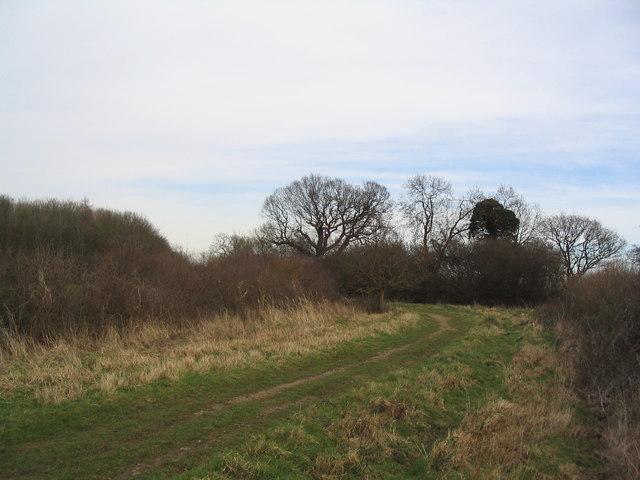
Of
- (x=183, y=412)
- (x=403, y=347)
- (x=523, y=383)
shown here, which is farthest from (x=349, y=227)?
(x=183, y=412)

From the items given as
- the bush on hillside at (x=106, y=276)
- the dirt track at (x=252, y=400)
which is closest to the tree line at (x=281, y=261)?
the bush on hillside at (x=106, y=276)

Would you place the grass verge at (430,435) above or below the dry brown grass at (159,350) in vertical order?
below

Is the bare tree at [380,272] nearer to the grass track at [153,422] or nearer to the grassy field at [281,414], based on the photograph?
the grassy field at [281,414]

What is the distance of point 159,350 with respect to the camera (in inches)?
505

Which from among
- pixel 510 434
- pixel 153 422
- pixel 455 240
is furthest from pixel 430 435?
pixel 455 240

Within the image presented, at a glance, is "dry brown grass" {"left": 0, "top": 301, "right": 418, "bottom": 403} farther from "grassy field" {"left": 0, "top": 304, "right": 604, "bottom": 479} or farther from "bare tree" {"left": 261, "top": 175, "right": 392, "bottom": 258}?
"bare tree" {"left": 261, "top": 175, "right": 392, "bottom": 258}

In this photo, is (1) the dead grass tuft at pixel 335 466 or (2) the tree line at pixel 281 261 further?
(2) the tree line at pixel 281 261

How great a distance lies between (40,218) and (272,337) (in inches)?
529

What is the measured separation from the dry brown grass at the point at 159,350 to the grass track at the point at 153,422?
524 mm

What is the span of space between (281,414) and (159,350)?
6.16 m

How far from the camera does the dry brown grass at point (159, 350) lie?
8555 millimetres

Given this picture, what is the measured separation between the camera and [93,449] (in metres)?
6.09

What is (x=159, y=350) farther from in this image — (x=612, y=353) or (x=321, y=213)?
(x=321, y=213)

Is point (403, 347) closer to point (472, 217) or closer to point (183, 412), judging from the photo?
point (183, 412)
